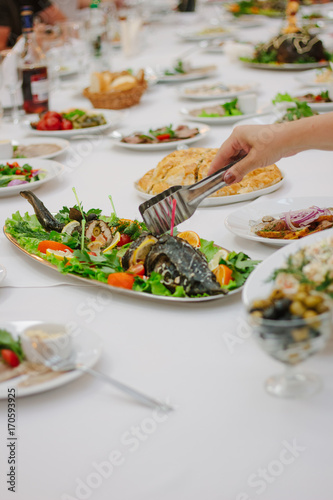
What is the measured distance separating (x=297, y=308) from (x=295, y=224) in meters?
0.59

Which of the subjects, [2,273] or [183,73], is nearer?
[2,273]

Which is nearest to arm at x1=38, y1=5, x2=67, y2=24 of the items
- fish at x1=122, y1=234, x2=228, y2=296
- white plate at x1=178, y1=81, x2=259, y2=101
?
white plate at x1=178, y1=81, x2=259, y2=101

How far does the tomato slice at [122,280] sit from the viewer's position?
121cm

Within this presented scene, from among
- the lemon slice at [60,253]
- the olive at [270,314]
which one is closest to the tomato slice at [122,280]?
the lemon slice at [60,253]

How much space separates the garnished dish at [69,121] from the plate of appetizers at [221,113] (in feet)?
1.34

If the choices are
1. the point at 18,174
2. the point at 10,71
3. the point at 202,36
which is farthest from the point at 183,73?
the point at 18,174

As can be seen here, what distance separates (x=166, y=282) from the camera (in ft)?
3.87

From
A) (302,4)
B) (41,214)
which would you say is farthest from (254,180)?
(302,4)

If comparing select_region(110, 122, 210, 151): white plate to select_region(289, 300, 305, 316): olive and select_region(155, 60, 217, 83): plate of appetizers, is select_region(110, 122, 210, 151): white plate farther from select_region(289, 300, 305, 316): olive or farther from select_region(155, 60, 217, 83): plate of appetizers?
select_region(289, 300, 305, 316): olive

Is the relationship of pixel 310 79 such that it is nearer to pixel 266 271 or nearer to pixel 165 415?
pixel 266 271

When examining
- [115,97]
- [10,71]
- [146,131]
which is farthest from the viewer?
[115,97]

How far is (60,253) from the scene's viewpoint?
4.47 ft

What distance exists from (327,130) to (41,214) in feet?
2.37

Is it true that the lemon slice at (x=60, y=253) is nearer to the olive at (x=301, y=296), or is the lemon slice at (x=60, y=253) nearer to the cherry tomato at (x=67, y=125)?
the olive at (x=301, y=296)
